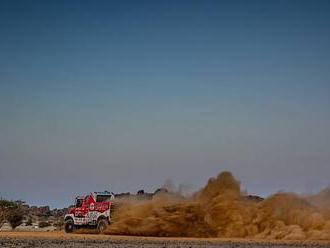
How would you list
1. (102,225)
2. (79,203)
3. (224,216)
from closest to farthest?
(224,216), (102,225), (79,203)

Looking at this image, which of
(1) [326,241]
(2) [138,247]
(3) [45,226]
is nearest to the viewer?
(2) [138,247]

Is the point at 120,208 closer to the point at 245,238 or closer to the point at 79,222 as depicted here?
the point at 79,222

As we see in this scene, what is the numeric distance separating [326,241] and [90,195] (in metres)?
16.6

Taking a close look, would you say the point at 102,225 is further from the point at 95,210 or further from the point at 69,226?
the point at 69,226

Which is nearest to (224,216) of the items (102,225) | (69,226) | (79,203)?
(102,225)

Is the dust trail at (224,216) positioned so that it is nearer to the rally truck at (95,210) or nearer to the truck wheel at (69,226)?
the rally truck at (95,210)

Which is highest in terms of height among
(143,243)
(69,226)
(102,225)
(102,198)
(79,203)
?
(102,198)

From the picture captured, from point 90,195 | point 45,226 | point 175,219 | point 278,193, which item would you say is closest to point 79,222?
point 90,195

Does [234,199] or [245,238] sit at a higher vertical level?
[234,199]

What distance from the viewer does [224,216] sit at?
44594 mm

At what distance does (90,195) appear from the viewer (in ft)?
148

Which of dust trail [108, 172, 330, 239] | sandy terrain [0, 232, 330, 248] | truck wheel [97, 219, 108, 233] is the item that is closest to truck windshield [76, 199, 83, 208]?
truck wheel [97, 219, 108, 233]

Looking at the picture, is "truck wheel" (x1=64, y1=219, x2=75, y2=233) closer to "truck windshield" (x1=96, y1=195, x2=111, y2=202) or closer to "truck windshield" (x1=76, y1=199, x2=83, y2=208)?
"truck windshield" (x1=76, y1=199, x2=83, y2=208)

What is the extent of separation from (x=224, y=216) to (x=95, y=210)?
9183 millimetres
